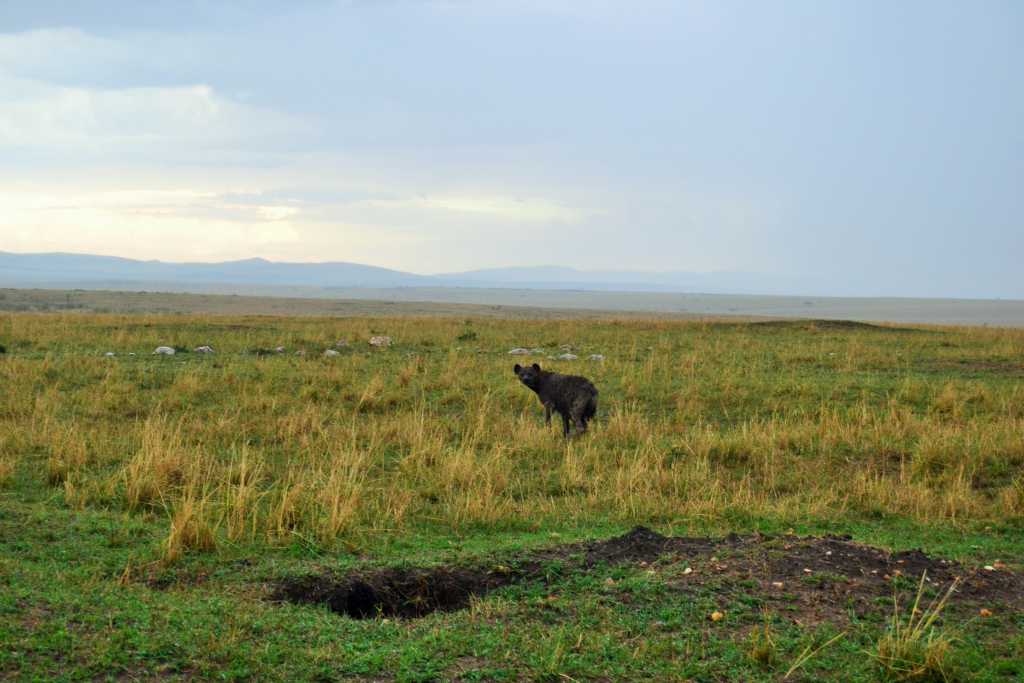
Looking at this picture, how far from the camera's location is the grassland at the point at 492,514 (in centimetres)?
485

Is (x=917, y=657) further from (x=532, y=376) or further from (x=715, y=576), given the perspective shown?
(x=532, y=376)

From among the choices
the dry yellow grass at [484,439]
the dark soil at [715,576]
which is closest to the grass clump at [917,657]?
the dark soil at [715,576]

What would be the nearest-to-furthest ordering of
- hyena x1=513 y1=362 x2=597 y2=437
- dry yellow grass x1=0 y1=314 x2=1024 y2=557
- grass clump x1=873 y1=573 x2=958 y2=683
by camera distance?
grass clump x1=873 y1=573 x2=958 y2=683 → dry yellow grass x1=0 y1=314 x2=1024 y2=557 → hyena x1=513 y1=362 x2=597 y2=437

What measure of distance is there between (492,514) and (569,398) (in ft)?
13.7

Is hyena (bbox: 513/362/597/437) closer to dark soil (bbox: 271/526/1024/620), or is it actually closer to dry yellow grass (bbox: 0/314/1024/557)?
dry yellow grass (bbox: 0/314/1024/557)

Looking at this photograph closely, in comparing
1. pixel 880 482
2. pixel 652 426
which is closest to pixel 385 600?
pixel 880 482

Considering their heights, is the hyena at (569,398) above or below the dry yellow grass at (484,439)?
above

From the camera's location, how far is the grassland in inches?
191

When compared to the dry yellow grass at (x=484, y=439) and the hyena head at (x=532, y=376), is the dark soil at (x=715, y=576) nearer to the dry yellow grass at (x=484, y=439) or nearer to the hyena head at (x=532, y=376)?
the dry yellow grass at (x=484, y=439)

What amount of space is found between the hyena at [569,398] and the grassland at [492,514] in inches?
14.4

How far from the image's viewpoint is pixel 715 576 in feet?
19.2

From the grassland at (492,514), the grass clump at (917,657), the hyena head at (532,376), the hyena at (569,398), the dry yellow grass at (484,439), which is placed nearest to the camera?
the grass clump at (917,657)

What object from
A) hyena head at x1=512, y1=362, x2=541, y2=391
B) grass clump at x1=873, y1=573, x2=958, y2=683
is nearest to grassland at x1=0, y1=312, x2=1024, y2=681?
grass clump at x1=873, y1=573, x2=958, y2=683

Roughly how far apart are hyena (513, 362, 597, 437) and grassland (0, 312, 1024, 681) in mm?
365
